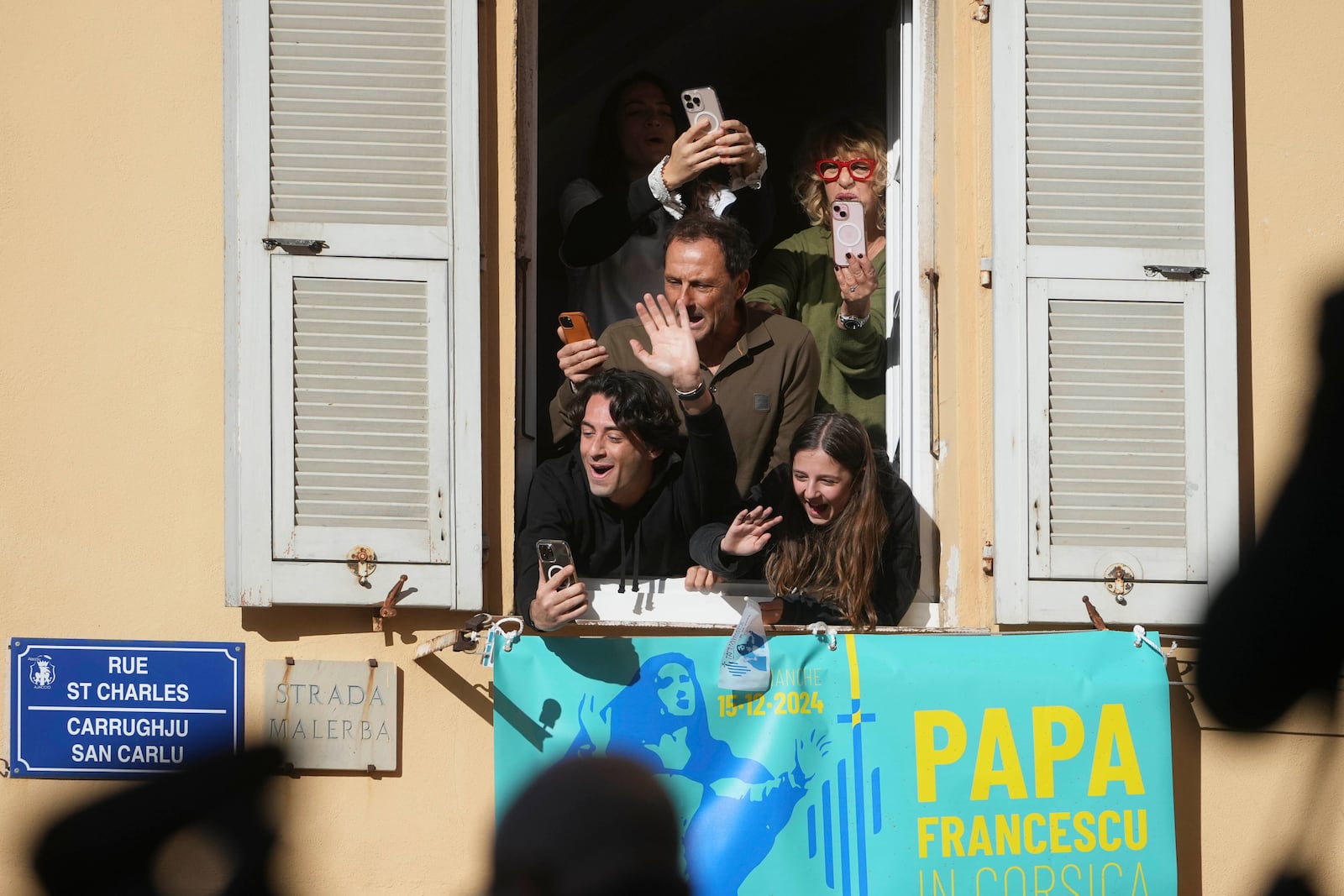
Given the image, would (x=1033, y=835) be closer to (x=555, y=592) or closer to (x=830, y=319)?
(x=555, y=592)

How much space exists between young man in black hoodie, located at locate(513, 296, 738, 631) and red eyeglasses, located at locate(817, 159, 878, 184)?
88cm

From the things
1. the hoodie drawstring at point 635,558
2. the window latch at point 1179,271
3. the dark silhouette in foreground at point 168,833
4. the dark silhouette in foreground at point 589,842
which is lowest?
the dark silhouette in foreground at point 168,833

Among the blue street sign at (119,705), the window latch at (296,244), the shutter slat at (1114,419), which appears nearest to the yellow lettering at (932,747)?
the shutter slat at (1114,419)

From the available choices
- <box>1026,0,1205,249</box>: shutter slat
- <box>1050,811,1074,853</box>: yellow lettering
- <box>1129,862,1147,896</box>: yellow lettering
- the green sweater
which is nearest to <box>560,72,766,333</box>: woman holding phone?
the green sweater

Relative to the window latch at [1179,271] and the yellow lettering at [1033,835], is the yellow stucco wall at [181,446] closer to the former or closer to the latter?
the window latch at [1179,271]

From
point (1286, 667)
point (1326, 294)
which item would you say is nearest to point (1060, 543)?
point (1286, 667)

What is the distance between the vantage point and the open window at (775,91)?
4176 mm

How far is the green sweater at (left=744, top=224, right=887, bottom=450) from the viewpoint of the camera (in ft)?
14.5

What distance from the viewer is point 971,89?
399 centimetres

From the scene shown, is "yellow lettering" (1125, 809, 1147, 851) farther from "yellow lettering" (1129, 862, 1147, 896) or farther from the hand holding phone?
the hand holding phone

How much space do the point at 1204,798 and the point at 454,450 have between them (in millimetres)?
2148

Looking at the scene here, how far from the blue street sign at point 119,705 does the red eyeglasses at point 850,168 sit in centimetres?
230

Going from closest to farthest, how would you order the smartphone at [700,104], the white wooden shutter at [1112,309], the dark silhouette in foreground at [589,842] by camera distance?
the dark silhouette in foreground at [589,842] → the white wooden shutter at [1112,309] → the smartphone at [700,104]

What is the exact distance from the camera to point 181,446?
381 cm
